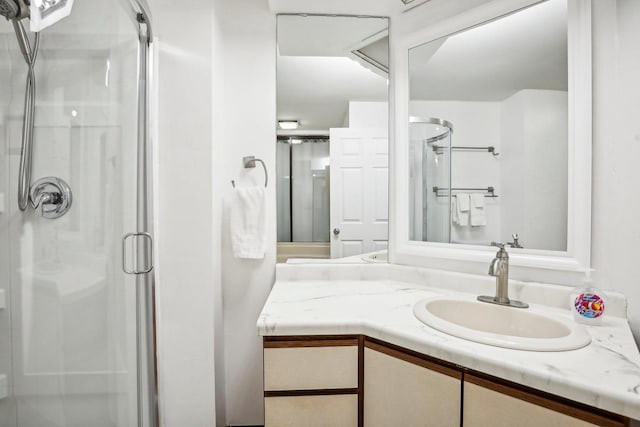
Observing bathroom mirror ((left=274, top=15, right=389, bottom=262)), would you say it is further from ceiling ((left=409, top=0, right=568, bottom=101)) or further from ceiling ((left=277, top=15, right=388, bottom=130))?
ceiling ((left=409, top=0, right=568, bottom=101))

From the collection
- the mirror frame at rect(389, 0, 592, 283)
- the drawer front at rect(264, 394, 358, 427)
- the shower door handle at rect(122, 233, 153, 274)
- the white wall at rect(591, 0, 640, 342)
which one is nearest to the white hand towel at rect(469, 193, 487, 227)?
the mirror frame at rect(389, 0, 592, 283)

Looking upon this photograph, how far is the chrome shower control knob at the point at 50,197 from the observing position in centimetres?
97

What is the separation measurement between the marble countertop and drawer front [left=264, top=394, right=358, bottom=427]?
8.6 inches

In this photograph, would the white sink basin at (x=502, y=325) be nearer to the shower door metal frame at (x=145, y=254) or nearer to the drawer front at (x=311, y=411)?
the drawer front at (x=311, y=411)

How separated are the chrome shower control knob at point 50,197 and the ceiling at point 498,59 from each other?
1.55 m

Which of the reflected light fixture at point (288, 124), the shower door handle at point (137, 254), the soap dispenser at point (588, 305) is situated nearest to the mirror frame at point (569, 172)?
the soap dispenser at point (588, 305)

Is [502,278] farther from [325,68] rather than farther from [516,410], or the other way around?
[325,68]

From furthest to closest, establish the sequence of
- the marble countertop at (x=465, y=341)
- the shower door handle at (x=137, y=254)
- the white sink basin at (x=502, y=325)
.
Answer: the shower door handle at (x=137, y=254)
the white sink basin at (x=502, y=325)
the marble countertop at (x=465, y=341)

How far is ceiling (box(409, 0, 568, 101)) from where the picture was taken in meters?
1.12

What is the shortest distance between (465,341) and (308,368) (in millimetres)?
487

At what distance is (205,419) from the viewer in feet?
4.40

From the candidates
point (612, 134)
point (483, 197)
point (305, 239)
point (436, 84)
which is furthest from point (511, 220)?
point (305, 239)

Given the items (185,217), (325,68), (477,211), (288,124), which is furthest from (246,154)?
(477,211)

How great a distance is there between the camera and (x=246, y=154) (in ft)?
5.02
